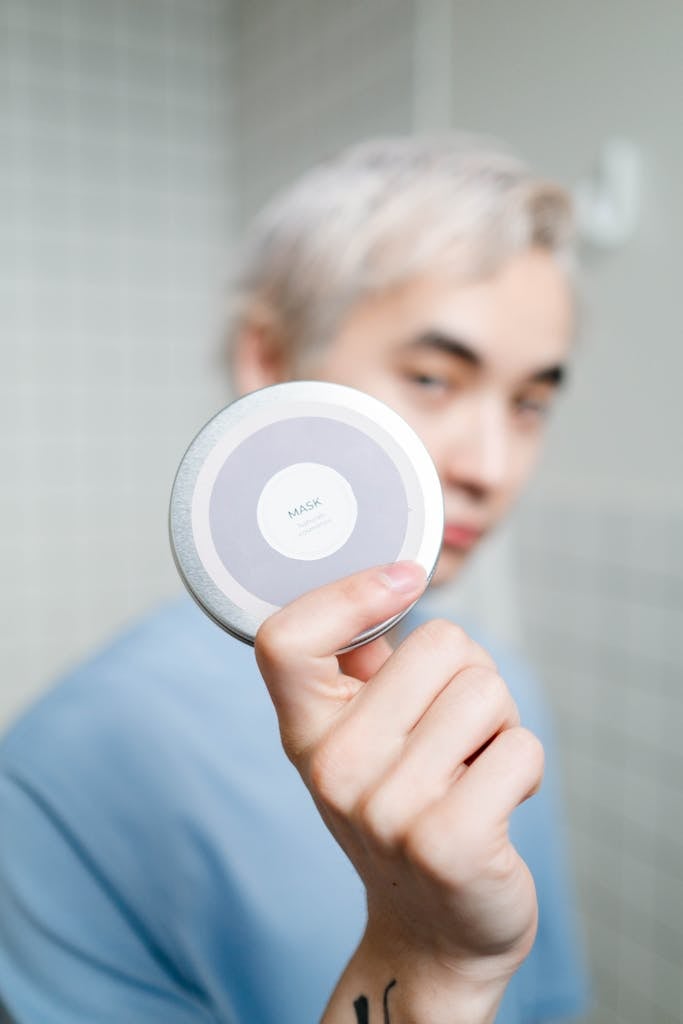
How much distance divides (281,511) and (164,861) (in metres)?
0.32

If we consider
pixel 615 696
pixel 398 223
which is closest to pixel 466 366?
pixel 398 223

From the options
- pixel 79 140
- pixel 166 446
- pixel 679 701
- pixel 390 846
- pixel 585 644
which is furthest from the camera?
pixel 166 446

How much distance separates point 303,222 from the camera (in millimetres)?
581

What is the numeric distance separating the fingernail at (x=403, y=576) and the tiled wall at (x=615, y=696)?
438mm

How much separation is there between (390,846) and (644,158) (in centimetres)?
49

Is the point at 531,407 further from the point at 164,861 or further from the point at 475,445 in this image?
the point at 164,861

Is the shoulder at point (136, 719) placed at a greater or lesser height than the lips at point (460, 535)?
lesser

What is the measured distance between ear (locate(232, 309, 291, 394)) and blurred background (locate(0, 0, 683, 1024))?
0.14 meters

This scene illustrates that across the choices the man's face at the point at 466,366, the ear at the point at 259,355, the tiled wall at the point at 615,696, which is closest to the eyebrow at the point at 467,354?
the man's face at the point at 466,366

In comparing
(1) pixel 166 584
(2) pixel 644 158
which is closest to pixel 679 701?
(2) pixel 644 158

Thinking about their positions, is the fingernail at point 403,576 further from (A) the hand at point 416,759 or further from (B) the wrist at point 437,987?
(B) the wrist at point 437,987

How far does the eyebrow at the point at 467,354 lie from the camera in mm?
485

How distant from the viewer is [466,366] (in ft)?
1.60

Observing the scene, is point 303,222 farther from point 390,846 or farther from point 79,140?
point 79,140
